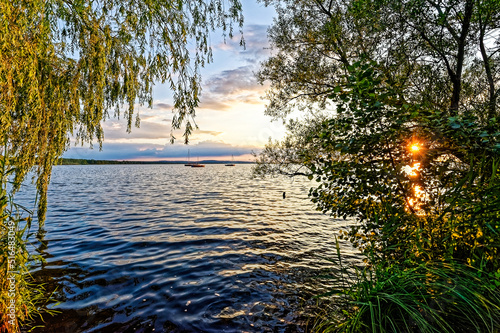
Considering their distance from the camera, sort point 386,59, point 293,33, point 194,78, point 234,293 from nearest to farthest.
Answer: point 194,78 < point 234,293 < point 386,59 < point 293,33

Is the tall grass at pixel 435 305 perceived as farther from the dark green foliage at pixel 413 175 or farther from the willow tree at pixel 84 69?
the willow tree at pixel 84 69

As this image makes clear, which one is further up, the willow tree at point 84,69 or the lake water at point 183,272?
the willow tree at point 84,69

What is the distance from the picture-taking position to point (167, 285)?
→ 6.76 metres

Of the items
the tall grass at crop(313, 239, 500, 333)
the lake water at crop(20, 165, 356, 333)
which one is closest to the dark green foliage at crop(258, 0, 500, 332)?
the tall grass at crop(313, 239, 500, 333)

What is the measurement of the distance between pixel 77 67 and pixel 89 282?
6.01 metres

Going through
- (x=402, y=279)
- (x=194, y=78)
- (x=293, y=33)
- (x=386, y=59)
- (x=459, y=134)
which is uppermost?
(x=293, y=33)

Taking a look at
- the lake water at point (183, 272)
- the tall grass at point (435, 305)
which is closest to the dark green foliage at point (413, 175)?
the tall grass at point (435, 305)

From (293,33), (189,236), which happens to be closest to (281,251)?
(189,236)

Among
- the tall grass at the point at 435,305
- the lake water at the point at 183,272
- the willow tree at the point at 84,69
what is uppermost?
the willow tree at the point at 84,69

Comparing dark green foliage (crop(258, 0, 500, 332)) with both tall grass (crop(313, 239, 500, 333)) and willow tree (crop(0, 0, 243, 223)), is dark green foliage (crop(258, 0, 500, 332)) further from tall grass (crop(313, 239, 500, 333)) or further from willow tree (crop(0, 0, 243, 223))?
willow tree (crop(0, 0, 243, 223))

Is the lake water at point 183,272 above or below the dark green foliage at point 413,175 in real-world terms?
below

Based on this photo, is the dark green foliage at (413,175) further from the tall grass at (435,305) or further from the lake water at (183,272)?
the lake water at (183,272)

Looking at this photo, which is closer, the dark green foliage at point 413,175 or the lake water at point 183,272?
the dark green foliage at point 413,175

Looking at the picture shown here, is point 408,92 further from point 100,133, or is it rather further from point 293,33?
point 100,133
